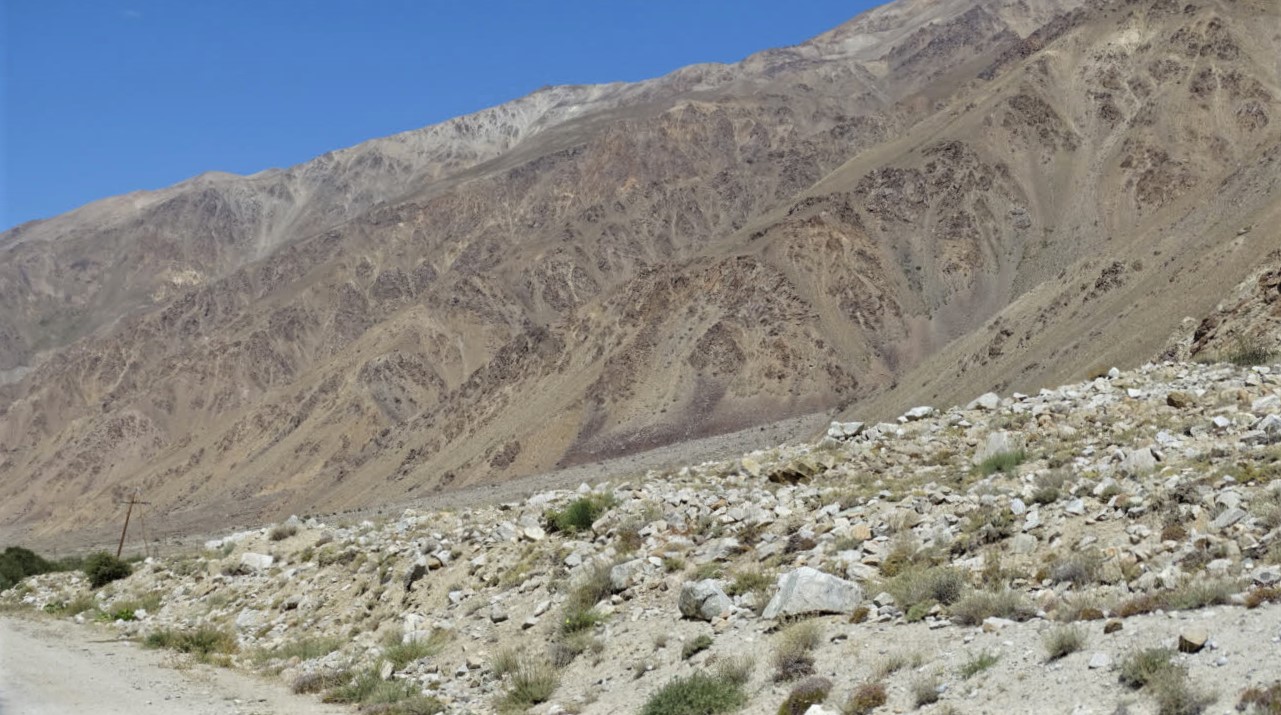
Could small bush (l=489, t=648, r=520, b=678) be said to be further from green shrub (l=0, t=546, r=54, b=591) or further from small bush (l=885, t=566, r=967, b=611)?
green shrub (l=0, t=546, r=54, b=591)

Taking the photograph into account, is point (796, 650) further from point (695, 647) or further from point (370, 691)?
point (370, 691)

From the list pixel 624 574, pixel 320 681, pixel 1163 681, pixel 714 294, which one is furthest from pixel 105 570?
pixel 714 294

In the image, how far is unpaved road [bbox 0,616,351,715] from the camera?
1416 centimetres

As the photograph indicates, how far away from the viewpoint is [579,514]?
55.9ft

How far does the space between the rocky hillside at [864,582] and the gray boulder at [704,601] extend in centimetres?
3

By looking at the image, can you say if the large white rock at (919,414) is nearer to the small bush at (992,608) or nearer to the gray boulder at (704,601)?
the gray boulder at (704,601)

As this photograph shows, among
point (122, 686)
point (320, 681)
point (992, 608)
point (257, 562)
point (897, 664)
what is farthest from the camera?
point (257, 562)

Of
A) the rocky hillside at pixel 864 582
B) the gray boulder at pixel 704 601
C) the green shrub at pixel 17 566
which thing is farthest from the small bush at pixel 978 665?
the green shrub at pixel 17 566

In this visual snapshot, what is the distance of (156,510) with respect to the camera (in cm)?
10712

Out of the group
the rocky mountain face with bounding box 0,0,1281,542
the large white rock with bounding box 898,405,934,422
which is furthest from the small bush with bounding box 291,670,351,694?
the rocky mountain face with bounding box 0,0,1281,542

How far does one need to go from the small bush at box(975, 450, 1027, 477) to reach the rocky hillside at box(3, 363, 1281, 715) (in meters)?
0.03

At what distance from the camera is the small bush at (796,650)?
34.9 feet

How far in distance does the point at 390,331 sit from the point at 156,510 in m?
28.3

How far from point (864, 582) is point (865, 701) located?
104 inches
